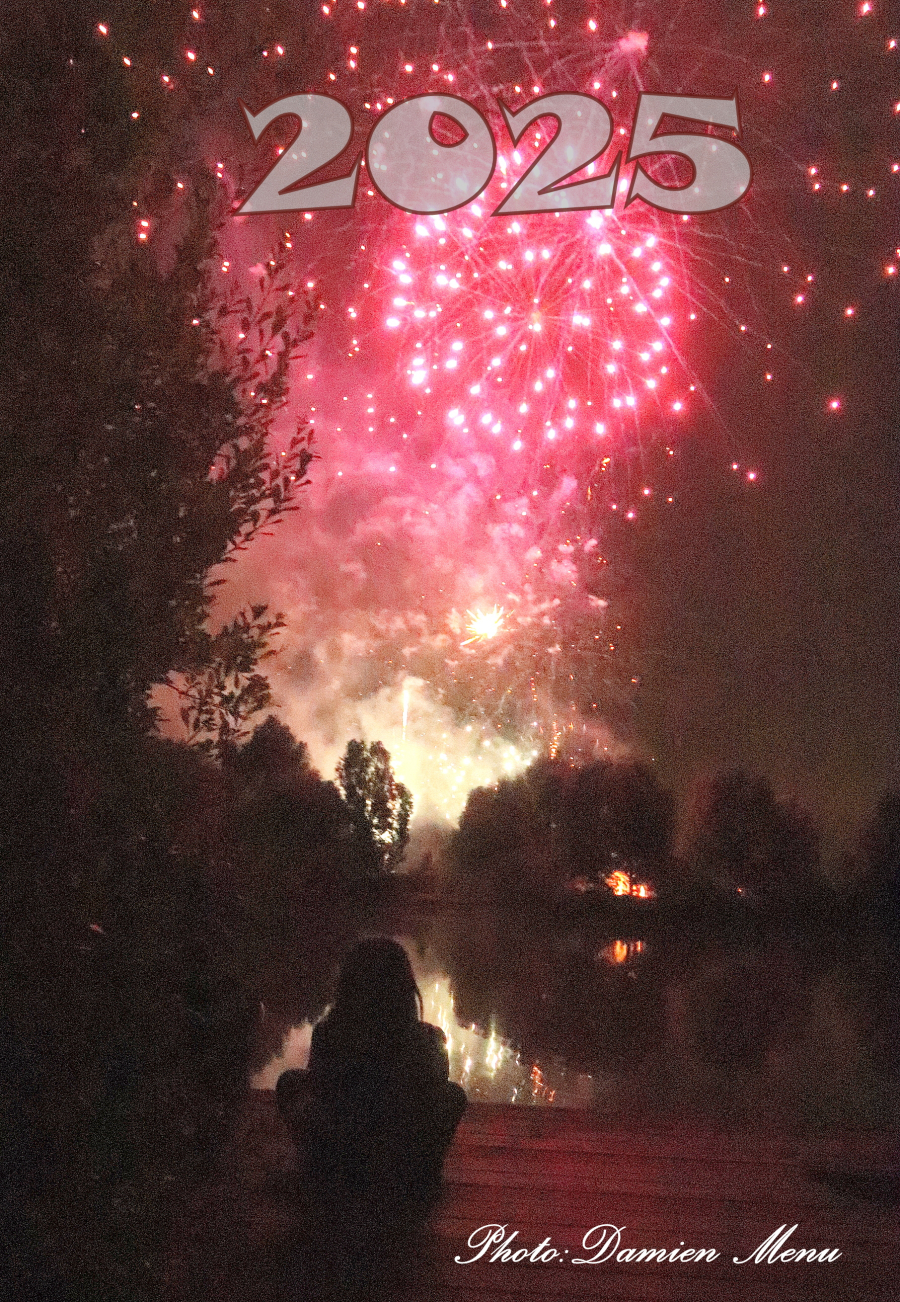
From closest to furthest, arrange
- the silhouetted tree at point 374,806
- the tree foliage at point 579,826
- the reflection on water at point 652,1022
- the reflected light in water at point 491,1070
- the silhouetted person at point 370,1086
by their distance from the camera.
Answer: the silhouetted person at point 370,1086
the reflected light in water at point 491,1070
the reflection on water at point 652,1022
the silhouetted tree at point 374,806
the tree foliage at point 579,826

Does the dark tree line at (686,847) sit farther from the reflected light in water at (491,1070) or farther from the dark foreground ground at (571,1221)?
the dark foreground ground at (571,1221)

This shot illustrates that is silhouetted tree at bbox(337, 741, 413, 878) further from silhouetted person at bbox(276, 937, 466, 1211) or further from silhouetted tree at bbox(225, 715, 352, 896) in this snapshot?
silhouetted person at bbox(276, 937, 466, 1211)

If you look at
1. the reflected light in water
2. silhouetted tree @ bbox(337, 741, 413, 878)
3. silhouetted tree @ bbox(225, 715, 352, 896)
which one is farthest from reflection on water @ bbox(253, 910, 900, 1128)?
silhouetted tree @ bbox(225, 715, 352, 896)

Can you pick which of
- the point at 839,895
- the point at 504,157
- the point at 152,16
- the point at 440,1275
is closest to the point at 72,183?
the point at 152,16

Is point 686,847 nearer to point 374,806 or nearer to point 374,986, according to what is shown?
point 374,806

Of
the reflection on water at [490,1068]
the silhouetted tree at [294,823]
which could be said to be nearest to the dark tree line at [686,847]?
the silhouetted tree at [294,823]

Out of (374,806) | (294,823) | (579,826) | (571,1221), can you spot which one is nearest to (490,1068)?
(374,806)
